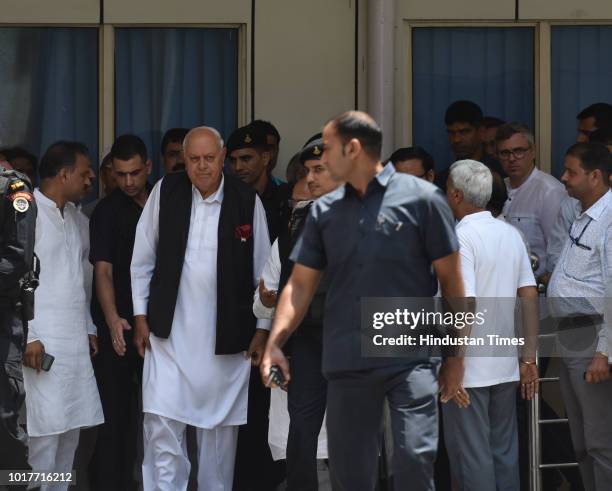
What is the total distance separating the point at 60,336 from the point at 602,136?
3.48 meters

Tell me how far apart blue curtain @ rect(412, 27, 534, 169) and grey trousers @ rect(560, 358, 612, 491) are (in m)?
2.84

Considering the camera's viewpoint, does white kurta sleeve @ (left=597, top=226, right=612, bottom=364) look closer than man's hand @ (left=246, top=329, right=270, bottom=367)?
Yes

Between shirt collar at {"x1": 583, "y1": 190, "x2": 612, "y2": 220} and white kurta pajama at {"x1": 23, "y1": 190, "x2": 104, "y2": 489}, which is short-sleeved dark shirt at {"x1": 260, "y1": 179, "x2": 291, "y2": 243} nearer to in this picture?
white kurta pajama at {"x1": 23, "y1": 190, "x2": 104, "y2": 489}

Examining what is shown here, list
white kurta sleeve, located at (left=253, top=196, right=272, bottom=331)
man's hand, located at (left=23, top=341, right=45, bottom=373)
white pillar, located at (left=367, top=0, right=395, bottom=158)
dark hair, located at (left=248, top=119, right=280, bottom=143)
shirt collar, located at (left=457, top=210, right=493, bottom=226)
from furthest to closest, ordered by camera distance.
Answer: white pillar, located at (left=367, top=0, right=395, bottom=158), dark hair, located at (left=248, top=119, right=280, bottom=143), white kurta sleeve, located at (left=253, top=196, right=272, bottom=331), man's hand, located at (left=23, top=341, right=45, bottom=373), shirt collar, located at (left=457, top=210, right=493, bottom=226)

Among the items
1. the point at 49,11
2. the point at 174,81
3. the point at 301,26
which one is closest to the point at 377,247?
the point at 301,26

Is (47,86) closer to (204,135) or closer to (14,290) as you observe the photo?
(204,135)

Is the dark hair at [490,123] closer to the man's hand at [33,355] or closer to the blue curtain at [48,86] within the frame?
the blue curtain at [48,86]

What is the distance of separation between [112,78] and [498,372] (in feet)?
12.9

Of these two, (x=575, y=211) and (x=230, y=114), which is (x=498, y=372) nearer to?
(x=575, y=211)

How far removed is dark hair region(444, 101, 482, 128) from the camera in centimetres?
898

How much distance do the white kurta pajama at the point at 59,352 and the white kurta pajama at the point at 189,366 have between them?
39 centimetres

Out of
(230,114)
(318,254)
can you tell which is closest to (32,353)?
(318,254)

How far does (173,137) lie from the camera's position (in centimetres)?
899

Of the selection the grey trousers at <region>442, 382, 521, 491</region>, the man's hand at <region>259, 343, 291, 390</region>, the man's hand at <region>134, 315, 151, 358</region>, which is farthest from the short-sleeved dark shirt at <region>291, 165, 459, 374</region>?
the man's hand at <region>134, 315, 151, 358</region>
